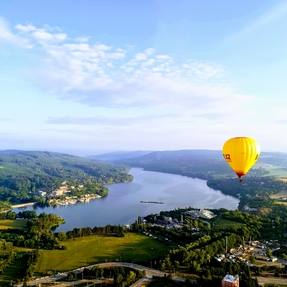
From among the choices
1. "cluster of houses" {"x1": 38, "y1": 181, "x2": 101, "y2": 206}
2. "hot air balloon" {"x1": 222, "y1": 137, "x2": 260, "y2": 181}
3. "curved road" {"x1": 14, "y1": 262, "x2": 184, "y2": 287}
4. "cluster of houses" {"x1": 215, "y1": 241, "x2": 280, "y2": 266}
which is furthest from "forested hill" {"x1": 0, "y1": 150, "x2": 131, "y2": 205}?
"hot air balloon" {"x1": 222, "y1": 137, "x2": 260, "y2": 181}

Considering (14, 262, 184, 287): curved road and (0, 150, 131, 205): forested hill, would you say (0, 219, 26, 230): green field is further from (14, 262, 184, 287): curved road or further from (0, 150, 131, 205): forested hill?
(0, 150, 131, 205): forested hill

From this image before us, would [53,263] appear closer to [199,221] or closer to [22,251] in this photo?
[22,251]

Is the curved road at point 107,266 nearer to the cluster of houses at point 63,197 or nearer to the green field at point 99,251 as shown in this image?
the green field at point 99,251

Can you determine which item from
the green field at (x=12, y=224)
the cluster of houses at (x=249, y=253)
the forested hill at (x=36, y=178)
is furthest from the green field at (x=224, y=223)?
the forested hill at (x=36, y=178)

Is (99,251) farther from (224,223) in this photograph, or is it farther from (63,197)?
(63,197)

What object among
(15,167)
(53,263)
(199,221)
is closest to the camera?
(53,263)

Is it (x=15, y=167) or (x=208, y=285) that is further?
(x=15, y=167)

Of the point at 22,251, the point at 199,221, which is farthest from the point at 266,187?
the point at 22,251
